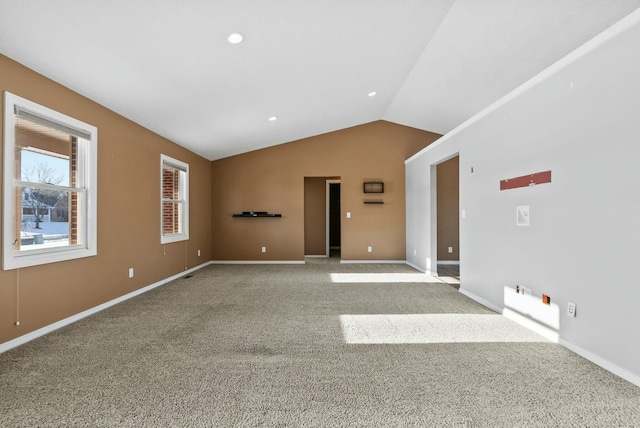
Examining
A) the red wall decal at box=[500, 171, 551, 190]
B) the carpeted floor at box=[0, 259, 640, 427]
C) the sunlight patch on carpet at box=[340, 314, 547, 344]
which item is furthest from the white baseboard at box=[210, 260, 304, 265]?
the red wall decal at box=[500, 171, 551, 190]

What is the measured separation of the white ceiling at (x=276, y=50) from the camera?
2766mm

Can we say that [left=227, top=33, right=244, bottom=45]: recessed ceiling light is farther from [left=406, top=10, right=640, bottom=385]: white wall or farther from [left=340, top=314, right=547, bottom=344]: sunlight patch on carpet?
[left=340, top=314, right=547, bottom=344]: sunlight patch on carpet

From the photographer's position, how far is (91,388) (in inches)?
86.4

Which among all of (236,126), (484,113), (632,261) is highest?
(236,126)

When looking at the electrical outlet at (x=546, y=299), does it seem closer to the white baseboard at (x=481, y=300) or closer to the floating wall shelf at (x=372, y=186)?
the white baseboard at (x=481, y=300)

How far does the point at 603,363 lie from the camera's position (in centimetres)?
248

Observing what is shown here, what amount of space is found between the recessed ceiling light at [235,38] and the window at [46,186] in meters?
1.89

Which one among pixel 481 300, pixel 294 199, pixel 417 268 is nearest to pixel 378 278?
pixel 417 268

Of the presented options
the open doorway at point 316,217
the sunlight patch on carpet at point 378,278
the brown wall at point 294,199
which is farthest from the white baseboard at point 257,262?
the sunlight patch on carpet at point 378,278

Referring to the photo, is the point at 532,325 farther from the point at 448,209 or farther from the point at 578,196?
the point at 448,209

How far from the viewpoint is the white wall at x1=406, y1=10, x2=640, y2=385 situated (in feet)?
7.61

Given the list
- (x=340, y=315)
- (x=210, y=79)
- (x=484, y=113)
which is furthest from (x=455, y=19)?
(x=340, y=315)

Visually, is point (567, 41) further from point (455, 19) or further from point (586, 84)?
point (586, 84)

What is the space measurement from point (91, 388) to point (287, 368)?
4.15 ft
